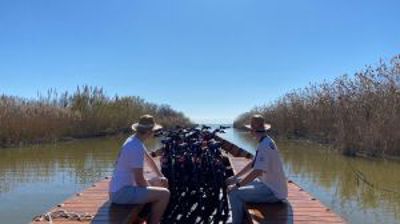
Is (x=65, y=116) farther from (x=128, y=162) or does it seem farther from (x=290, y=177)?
(x=128, y=162)

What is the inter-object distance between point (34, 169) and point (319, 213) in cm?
1055

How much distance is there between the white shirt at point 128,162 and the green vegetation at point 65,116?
18.0m

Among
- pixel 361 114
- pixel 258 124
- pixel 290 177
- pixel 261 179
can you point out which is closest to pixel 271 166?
pixel 261 179

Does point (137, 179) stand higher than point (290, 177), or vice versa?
point (137, 179)

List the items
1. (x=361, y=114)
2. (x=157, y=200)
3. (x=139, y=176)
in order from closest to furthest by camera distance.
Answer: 1. (x=139, y=176)
2. (x=157, y=200)
3. (x=361, y=114)

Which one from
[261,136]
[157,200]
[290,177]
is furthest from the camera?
[290,177]

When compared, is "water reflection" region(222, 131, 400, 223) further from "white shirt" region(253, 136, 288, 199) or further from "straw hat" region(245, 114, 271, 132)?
"straw hat" region(245, 114, 271, 132)

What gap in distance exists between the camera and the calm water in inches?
371

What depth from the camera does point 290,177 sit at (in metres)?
13.6

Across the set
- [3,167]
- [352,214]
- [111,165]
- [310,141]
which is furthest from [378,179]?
[310,141]

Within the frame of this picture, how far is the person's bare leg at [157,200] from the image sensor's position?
5.89 meters

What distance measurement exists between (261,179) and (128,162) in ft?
5.09

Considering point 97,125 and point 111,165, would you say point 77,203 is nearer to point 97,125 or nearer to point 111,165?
point 111,165

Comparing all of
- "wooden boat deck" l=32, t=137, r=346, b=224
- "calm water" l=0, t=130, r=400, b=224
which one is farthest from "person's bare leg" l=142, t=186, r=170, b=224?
"calm water" l=0, t=130, r=400, b=224
